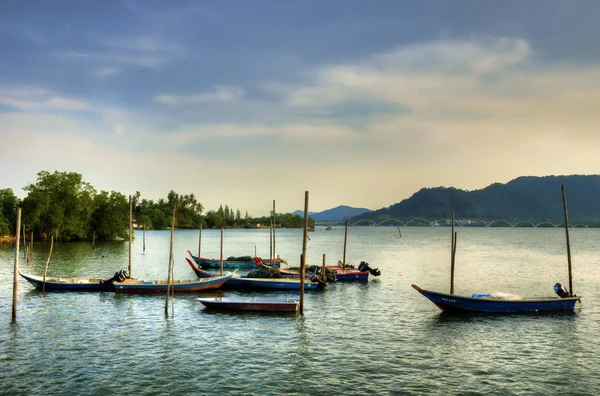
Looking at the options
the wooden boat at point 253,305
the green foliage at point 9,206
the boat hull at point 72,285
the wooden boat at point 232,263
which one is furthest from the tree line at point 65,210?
the wooden boat at point 253,305

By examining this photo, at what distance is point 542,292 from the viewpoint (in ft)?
160

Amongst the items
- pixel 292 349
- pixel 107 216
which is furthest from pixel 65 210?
pixel 292 349

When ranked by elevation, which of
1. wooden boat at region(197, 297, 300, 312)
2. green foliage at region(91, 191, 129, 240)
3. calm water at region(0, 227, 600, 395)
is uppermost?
green foliage at region(91, 191, 129, 240)

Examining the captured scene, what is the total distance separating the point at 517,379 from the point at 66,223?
394 ft

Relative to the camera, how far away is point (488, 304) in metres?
34.1

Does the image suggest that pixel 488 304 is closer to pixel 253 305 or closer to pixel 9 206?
pixel 253 305

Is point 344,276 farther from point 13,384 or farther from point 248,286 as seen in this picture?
point 13,384

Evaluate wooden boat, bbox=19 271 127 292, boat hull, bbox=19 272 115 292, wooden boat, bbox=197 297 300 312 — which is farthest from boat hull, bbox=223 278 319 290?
boat hull, bbox=19 272 115 292

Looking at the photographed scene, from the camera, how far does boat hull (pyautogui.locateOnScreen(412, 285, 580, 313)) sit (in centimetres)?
3394

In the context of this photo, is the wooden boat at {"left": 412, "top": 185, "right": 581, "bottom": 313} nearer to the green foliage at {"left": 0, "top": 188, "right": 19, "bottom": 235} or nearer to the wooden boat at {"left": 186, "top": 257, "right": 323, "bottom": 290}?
the wooden boat at {"left": 186, "top": 257, "right": 323, "bottom": 290}

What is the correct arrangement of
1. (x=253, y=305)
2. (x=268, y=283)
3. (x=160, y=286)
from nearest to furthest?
(x=253, y=305) → (x=160, y=286) → (x=268, y=283)

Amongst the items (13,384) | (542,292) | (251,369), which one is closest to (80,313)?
(13,384)

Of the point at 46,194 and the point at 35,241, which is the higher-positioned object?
the point at 46,194

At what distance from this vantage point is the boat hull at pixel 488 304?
33938 mm
